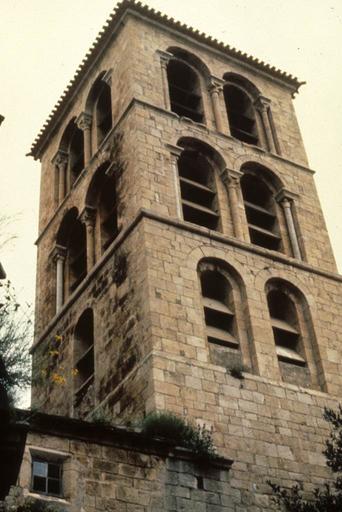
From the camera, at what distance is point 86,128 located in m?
28.8

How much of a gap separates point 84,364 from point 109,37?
1028 centimetres

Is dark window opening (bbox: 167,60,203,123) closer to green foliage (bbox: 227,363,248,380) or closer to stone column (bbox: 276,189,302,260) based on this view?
stone column (bbox: 276,189,302,260)

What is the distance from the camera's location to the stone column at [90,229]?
24828mm

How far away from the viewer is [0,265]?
35.7 ft

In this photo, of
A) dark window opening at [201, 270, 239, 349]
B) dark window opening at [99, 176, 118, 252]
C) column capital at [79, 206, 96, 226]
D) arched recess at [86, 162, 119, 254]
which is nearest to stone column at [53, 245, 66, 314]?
column capital at [79, 206, 96, 226]

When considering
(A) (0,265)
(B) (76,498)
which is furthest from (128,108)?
(A) (0,265)

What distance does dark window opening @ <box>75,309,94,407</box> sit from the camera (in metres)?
22.8

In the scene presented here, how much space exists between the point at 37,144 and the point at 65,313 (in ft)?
28.5

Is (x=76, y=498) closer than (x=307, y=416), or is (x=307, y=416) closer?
(x=76, y=498)

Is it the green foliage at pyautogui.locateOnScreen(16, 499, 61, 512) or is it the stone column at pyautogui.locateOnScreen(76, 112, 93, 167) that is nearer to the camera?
the green foliage at pyautogui.locateOnScreen(16, 499, 61, 512)

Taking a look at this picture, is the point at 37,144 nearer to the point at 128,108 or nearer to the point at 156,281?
the point at 128,108

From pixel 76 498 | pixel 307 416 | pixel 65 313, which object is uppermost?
pixel 65 313

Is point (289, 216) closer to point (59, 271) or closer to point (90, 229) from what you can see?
point (90, 229)

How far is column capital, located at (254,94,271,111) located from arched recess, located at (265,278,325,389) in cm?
764
